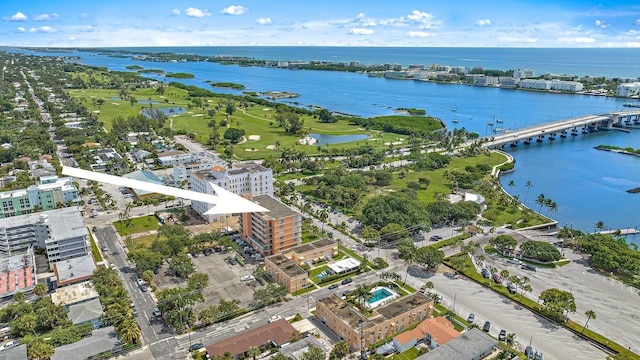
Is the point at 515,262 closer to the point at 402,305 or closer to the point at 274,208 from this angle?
the point at 402,305

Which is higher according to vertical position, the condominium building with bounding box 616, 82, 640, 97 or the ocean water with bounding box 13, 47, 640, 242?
the condominium building with bounding box 616, 82, 640, 97

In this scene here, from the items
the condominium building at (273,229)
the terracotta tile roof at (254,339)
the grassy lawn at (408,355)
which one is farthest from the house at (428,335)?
the condominium building at (273,229)

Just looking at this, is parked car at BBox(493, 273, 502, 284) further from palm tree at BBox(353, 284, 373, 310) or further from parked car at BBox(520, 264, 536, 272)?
palm tree at BBox(353, 284, 373, 310)

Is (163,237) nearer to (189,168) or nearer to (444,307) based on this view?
(189,168)

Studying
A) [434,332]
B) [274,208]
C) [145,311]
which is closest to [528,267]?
[434,332]

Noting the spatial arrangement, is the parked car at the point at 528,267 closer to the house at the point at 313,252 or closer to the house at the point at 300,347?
the house at the point at 313,252

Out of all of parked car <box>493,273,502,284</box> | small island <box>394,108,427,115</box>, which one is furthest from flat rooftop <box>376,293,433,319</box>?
small island <box>394,108,427,115</box>
